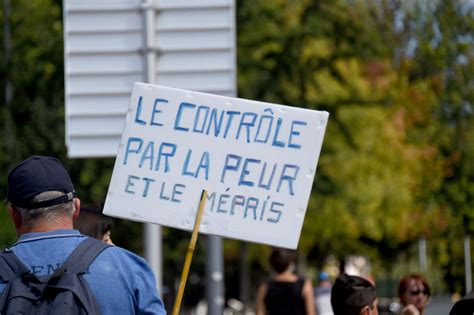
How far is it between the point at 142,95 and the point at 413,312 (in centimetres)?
301

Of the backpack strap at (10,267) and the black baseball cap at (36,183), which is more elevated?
the black baseball cap at (36,183)

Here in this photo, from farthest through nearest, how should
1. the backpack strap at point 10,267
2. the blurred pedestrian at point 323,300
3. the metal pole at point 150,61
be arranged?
the blurred pedestrian at point 323,300 < the metal pole at point 150,61 < the backpack strap at point 10,267

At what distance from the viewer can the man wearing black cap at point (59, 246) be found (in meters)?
4.97

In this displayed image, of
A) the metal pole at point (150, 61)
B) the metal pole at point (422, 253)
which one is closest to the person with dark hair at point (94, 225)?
the metal pole at point (150, 61)

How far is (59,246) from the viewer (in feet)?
16.4

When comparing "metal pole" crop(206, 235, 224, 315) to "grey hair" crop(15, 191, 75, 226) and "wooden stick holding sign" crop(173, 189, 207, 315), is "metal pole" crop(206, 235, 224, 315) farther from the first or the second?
"grey hair" crop(15, 191, 75, 226)

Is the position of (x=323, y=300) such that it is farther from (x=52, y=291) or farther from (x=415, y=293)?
(x=52, y=291)

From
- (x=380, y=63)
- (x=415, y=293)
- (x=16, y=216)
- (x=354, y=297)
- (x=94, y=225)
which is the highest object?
(x=380, y=63)

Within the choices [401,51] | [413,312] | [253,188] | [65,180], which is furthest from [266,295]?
[401,51]

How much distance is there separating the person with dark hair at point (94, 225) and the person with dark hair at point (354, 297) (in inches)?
47.5

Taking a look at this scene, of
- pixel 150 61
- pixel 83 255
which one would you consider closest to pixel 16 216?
pixel 83 255

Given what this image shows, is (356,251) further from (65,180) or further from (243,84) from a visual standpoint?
(65,180)

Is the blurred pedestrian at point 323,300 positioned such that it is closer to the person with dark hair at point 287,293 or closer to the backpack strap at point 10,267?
the person with dark hair at point 287,293

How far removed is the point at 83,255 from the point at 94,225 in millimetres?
2045
